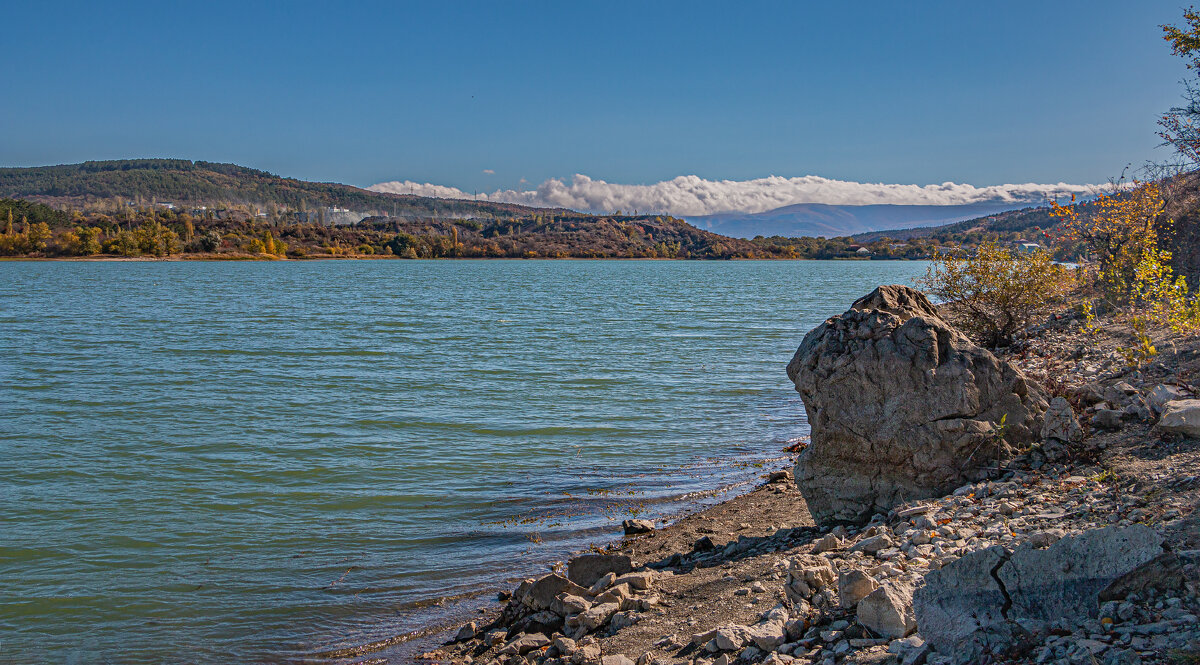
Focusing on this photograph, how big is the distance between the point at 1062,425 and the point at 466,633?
6.16 metres

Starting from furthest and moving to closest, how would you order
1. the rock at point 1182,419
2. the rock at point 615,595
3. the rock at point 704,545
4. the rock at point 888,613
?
the rock at point 704,545
the rock at point 1182,419
the rock at point 615,595
the rock at point 888,613

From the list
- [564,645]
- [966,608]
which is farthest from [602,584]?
[966,608]

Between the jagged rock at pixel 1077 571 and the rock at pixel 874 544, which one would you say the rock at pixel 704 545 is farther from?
the jagged rock at pixel 1077 571

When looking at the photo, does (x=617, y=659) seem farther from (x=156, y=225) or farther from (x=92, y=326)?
(x=156, y=225)

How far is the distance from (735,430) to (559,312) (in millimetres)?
33545

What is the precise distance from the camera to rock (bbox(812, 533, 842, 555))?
6.77 meters

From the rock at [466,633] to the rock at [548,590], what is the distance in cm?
57

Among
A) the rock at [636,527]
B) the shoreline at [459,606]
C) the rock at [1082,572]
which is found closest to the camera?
the rock at [1082,572]

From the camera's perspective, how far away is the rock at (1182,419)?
6684 millimetres

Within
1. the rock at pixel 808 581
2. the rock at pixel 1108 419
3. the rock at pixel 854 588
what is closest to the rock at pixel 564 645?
the rock at pixel 808 581

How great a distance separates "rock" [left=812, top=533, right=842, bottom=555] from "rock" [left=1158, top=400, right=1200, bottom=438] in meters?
3.12

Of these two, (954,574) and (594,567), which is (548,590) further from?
(954,574)

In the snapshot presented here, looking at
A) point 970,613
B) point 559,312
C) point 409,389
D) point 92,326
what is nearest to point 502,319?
point 559,312

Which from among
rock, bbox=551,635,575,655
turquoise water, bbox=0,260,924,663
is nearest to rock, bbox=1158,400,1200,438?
rock, bbox=551,635,575,655
